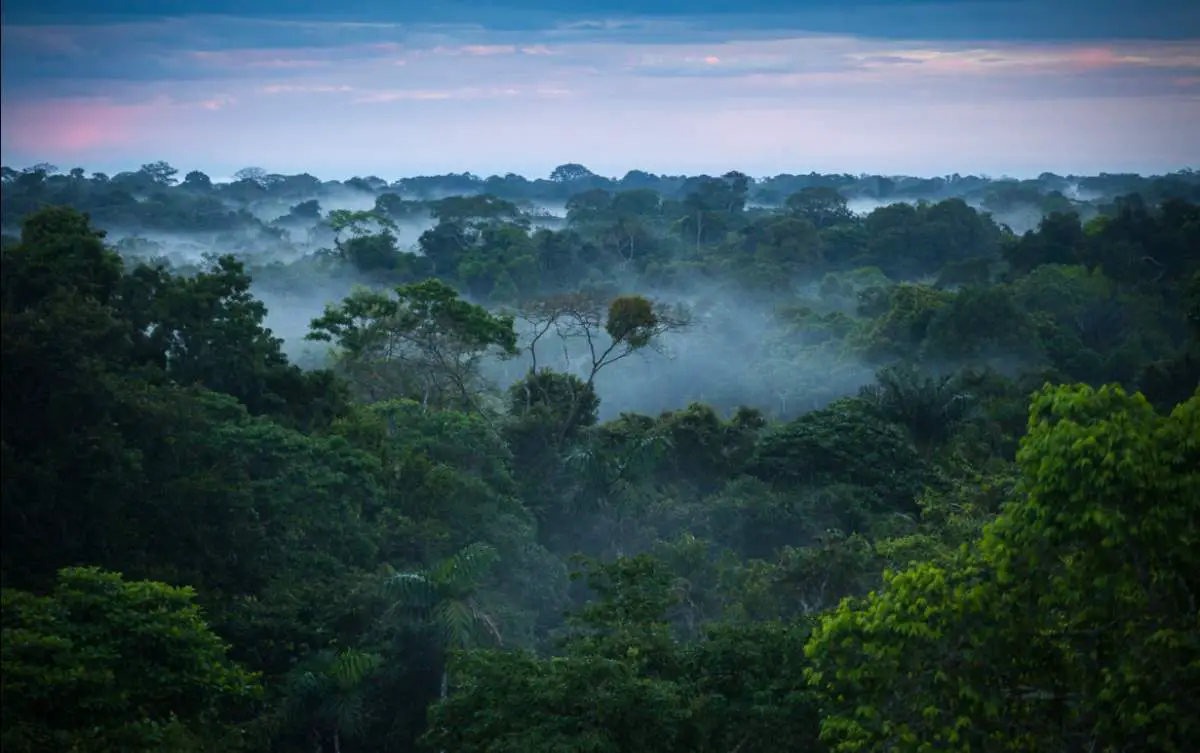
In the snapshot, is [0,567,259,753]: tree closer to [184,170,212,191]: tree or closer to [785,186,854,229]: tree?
[785,186,854,229]: tree

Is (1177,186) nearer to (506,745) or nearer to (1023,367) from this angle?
(1023,367)

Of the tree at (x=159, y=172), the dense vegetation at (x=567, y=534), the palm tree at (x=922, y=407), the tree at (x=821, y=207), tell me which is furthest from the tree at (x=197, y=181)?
the palm tree at (x=922, y=407)

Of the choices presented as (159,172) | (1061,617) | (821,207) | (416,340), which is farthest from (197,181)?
(1061,617)

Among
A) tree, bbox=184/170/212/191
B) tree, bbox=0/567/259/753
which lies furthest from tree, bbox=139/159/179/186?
tree, bbox=0/567/259/753

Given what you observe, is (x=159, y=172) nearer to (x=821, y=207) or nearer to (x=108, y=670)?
(x=821, y=207)

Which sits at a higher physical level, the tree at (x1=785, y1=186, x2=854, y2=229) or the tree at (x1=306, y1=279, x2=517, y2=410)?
the tree at (x1=785, y1=186, x2=854, y2=229)

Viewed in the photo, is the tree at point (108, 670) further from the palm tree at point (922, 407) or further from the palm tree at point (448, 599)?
the palm tree at point (922, 407)

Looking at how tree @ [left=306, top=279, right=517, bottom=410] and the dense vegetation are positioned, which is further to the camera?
tree @ [left=306, top=279, right=517, bottom=410]

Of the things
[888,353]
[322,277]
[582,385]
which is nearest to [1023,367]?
[888,353]
